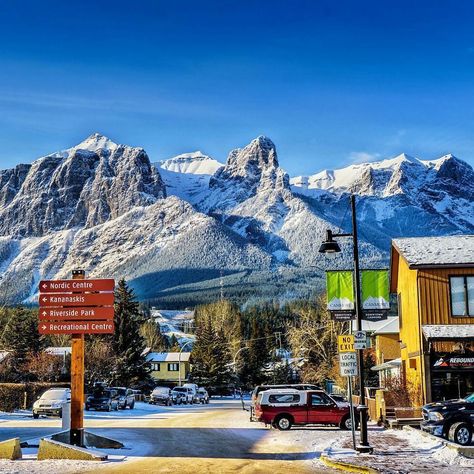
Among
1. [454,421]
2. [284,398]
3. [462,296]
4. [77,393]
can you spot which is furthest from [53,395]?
[454,421]

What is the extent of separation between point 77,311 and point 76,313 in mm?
63

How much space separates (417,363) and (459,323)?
3.01m

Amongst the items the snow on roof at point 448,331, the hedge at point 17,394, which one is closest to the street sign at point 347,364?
the snow on roof at point 448,331

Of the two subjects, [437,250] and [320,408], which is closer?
[320,408]

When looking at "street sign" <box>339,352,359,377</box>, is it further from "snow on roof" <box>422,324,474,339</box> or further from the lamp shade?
"snow on roof" <box>422,324,474,339</box>

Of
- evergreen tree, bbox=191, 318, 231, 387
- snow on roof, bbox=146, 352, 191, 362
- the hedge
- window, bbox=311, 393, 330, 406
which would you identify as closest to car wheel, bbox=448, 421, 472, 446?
window, bbox=311, 393, 330, 406

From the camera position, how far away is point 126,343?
67.5m

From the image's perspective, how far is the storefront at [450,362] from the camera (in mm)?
31094

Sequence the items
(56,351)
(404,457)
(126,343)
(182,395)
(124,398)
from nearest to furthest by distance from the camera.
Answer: (404,457) → (124,398) → (182,395) → (126,343) → (56,351)

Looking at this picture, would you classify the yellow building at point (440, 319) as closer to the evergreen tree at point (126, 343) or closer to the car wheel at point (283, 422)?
the car wheel at point (283, 422)

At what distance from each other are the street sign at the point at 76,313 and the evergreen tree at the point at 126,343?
1812 inches

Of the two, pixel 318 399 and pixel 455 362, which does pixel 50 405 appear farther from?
pixel 455 362

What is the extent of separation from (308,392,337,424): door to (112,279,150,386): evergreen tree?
39.2 m

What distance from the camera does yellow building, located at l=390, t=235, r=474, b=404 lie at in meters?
31.2
